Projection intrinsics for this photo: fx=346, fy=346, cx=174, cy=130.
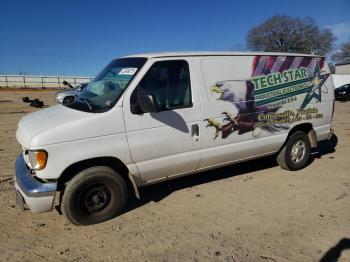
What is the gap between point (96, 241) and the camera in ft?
13.4

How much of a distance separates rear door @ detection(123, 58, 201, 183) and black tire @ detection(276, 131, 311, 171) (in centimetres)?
214

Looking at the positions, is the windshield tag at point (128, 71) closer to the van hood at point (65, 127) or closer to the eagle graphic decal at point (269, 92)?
the van hood at point (65, 127)

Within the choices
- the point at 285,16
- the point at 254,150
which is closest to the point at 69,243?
the point at 254,150

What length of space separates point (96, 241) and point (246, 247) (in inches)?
68.8

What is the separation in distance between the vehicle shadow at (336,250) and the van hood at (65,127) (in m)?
2.77

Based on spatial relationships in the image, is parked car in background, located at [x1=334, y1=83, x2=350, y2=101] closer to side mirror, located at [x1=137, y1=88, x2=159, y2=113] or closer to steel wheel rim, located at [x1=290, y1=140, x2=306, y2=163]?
steel wheel rim, located at [x1=290, y1=140, x2=306, y2=163]

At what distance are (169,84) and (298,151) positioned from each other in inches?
127

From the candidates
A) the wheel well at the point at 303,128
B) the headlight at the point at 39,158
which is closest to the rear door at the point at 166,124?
the headlight at the point at 39,158

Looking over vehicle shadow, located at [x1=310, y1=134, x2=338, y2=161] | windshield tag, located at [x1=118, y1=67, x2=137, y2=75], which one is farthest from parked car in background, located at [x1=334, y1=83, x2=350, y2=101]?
windshield tag, located at [x1=118, y1=67, x2=137, y2=75]

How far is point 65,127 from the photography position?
409cm

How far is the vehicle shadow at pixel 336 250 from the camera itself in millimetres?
3661

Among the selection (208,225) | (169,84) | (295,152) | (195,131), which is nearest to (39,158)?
(169,84)

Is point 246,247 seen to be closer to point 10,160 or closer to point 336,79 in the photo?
point 10,160

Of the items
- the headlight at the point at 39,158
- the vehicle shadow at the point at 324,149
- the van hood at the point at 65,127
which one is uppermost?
the van hood at the point at 65,127
